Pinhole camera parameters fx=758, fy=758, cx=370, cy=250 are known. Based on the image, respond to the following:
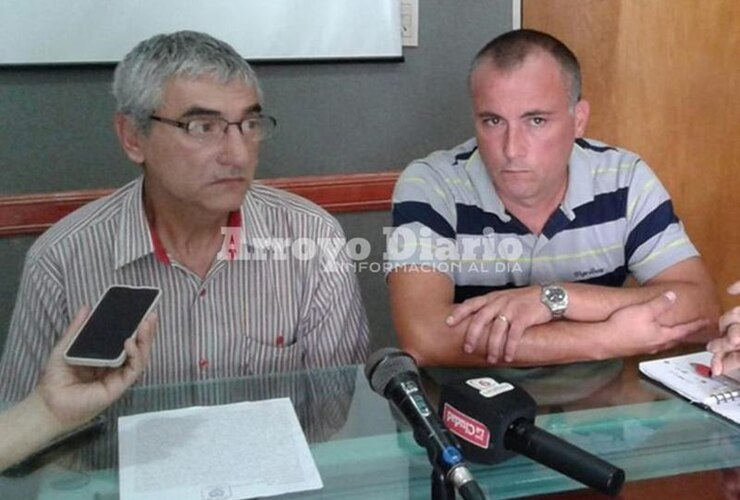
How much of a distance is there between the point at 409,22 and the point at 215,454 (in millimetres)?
1654

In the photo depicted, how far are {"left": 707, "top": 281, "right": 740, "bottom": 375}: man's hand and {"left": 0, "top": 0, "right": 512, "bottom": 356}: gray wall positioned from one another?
44.5 inches

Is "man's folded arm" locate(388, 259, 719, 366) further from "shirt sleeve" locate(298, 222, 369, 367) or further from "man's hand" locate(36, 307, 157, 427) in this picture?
"man's hand" locate(36, 307, 157, 427)

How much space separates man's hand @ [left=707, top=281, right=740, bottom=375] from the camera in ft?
3.78

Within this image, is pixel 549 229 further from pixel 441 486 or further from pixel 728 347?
pixel 441 486

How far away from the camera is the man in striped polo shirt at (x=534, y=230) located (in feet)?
4.70

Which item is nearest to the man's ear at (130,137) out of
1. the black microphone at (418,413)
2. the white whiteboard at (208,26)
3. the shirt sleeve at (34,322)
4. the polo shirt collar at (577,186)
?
the shirt sleeve at (34,322)

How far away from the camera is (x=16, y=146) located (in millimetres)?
2062

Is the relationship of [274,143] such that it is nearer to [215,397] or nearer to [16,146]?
[16,146]

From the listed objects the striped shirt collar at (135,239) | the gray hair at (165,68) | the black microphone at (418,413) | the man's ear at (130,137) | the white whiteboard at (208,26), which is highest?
the white whiteboard at (208,26)

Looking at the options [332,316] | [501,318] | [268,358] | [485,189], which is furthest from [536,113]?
[268,358]

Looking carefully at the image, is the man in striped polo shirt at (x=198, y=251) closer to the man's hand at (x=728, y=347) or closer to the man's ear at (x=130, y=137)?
the man's ear at (x=130, y=137)

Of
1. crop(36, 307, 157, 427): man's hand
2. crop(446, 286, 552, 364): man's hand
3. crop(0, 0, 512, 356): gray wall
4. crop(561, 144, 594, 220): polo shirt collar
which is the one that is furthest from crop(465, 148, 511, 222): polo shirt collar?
crop(36, 307, 157, 427): man's hand

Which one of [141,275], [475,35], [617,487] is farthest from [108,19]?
[617,487]

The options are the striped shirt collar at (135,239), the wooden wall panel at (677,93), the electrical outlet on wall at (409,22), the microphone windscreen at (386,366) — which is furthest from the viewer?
the electrical outlet on wall at (409,22)
